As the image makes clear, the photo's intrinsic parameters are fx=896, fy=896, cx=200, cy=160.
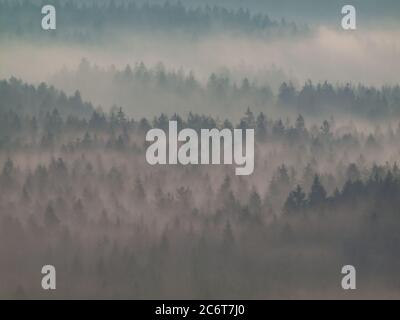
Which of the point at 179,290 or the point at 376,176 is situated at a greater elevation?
the point at 376,176

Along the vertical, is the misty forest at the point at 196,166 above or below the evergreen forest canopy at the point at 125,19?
below

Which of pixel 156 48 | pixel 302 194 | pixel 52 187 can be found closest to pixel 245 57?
pixel 156 48

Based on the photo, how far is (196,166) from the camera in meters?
6.48

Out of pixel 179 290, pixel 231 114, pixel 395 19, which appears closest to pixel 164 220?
pixel 179 290

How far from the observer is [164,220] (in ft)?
21.0

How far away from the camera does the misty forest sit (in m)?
6.36

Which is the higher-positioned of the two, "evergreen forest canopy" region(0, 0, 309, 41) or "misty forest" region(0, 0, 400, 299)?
"evergreen forest canopy" region(0, 0, 309, 41)

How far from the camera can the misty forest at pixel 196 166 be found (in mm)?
6363

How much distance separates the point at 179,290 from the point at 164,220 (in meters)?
0.51

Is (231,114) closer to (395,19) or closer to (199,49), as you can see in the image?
(199,49)

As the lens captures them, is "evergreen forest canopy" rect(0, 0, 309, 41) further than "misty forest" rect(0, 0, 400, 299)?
Yes

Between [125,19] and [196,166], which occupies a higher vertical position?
[125,19]

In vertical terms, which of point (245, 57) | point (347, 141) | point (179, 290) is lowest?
point (179, 290)

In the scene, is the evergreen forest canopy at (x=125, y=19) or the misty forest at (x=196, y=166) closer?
the misty forest at (x=196, y=166)
